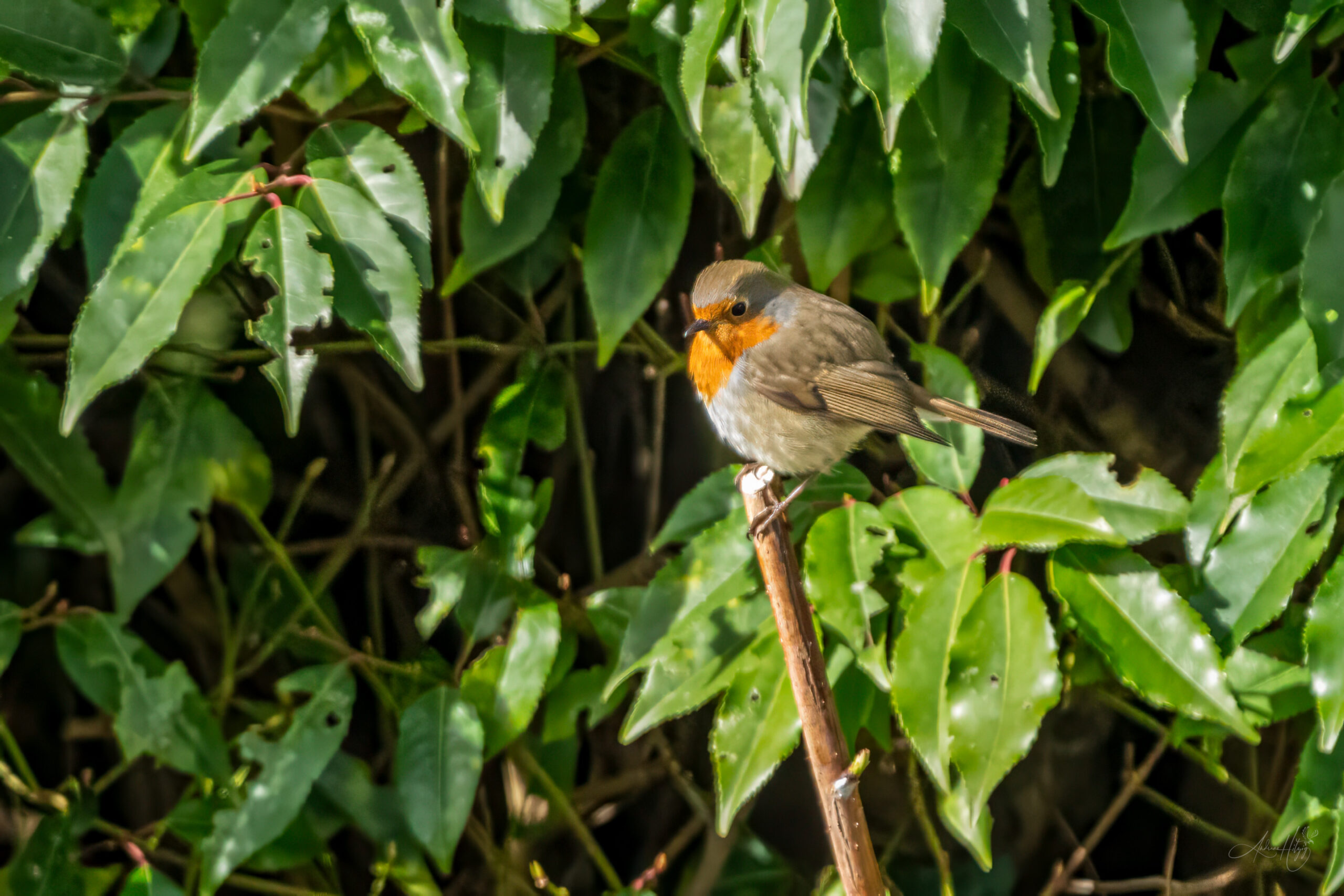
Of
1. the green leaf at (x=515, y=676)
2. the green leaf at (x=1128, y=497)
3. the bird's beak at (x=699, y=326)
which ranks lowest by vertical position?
the green leaf at (x=515, y=676)

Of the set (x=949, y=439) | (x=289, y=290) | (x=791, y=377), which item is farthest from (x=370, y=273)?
(x=949, y=439)

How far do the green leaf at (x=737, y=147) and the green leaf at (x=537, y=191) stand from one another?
0.19m

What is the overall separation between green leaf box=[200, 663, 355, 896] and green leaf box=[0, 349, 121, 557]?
0.30 m

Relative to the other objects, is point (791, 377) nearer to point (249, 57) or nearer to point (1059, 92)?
point (1059, 92)

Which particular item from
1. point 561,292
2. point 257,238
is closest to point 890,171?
point 561,292

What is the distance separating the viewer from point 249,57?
1039 mm

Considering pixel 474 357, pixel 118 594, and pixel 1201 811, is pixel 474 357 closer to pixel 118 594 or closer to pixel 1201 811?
pixel 118 594

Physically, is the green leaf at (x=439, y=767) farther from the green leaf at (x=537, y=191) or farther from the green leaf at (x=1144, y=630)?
the green leaf at (x=1144, y=630)

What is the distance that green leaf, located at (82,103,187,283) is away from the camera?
1.17 meters

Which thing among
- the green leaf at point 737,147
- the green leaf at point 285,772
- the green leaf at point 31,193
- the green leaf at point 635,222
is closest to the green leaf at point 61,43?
the green leaf at point 31,193

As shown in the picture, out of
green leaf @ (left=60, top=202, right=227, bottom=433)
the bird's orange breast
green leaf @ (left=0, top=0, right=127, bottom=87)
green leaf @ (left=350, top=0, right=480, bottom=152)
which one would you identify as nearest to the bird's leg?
the bird's orange breast

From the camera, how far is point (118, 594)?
53.3 inches

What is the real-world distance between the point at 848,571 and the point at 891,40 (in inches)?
20.3

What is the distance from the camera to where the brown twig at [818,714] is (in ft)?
3.07
